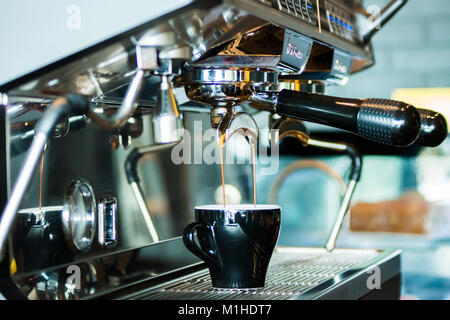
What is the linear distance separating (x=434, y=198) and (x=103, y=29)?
151cm

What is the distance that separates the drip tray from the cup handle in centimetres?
3

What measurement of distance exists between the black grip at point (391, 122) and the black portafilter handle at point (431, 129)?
13 cm

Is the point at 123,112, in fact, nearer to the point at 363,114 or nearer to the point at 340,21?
the point at 363,114

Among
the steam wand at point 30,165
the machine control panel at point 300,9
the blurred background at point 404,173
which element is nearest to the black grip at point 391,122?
the machine control panel at point 300,9

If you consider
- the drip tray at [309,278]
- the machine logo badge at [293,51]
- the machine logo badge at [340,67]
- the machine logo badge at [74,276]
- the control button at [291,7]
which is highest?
the control button at [291,7]

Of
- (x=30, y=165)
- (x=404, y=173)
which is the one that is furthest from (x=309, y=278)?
(x=404, y=173)

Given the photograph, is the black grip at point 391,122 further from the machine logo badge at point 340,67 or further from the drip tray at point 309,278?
the machine logo badge at point 340,67

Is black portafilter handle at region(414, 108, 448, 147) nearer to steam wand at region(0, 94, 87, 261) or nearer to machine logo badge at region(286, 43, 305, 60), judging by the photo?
machine logo badge at region(286, 43, 305, 60)

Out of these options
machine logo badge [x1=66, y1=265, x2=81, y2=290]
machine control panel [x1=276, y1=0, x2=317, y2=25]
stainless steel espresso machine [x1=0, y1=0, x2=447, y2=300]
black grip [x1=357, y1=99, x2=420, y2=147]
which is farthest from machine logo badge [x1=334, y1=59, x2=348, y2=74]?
machine logo badge [x1=66, y1=265, x2=81, y2=290]

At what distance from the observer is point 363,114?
495 mm

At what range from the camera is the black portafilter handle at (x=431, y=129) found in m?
0.60

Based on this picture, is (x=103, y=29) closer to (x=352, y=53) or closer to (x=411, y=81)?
(x=352, y=53)

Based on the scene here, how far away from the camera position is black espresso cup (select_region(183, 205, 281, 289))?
585 millimetres

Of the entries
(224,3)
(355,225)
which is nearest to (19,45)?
(224,3)
